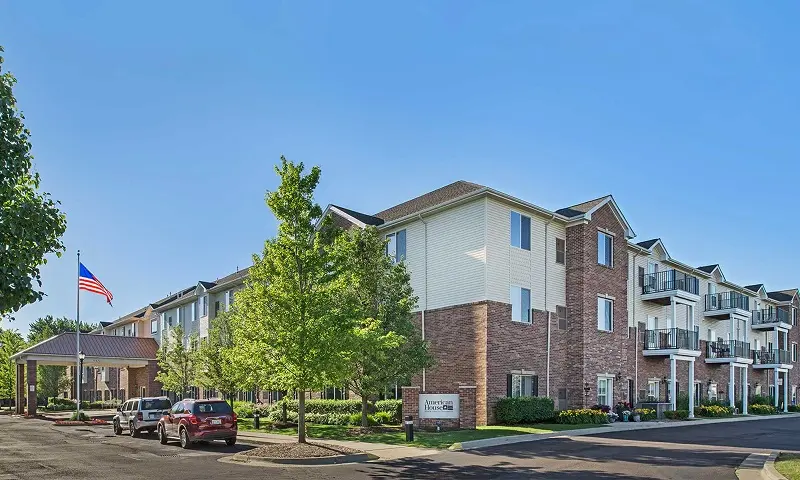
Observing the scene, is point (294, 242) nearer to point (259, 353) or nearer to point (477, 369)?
point (259, 353)

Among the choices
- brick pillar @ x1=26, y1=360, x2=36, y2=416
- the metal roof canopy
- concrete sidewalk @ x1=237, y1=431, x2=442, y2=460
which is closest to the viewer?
concrete sidewalk @ x1=237, y1=431, x2=442, y2=460

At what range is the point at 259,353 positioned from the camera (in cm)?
2148

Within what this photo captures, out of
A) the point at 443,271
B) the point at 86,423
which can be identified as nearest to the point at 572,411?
the point at 443,271

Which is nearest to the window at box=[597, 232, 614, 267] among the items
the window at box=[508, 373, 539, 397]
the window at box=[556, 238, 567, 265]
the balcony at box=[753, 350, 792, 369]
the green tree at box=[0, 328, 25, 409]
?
the window at box=[556, 238, 567, 265]

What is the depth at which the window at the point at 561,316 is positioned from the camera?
34.6 m

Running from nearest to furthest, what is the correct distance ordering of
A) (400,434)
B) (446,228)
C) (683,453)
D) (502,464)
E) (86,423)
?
(502,464) → (683,453) → (400,434) → (446,228) → (86,423)

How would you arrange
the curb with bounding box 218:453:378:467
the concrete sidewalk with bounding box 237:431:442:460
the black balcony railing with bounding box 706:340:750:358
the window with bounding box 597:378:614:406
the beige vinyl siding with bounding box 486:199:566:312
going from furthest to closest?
1. the black balcony railing with bounding box 706:340:750:358
2. the window with bounding box 597:378:614:406
3. the beige vinyl siding with bounding box 486:199:566:312
4. the concrete sidewalk with bounding box 237:431:442:460
5. the curb with bounding box 218:453:378:467

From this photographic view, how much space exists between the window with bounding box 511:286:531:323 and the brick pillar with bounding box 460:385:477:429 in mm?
6246

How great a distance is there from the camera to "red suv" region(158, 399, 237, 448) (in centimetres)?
2425

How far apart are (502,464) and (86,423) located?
35283mm

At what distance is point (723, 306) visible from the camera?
1918 inches

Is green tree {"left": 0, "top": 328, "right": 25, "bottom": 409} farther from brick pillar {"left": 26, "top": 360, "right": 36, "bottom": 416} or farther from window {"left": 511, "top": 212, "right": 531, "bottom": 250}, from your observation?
window {"left": 511, "top": 212, "right": 531, "bottom": 250}

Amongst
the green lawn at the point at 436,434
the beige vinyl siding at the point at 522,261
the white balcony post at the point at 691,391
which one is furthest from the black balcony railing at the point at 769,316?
the green lawn at the point at 436,434

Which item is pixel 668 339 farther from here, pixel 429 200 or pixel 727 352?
pixel 429 200
